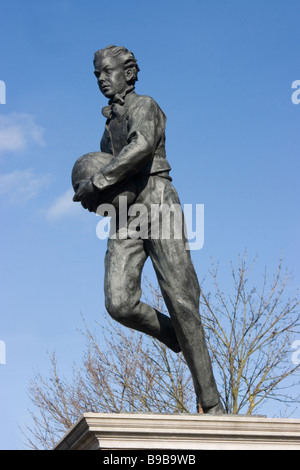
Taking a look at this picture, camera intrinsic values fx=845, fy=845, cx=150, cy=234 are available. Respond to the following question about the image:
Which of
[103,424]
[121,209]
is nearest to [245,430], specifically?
[103,424]

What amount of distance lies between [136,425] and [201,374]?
1.05 m

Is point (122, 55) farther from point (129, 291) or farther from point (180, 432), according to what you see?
point (180, 432)

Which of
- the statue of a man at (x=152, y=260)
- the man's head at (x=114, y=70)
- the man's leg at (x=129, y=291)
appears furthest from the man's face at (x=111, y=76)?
the man's leg at (x=129, y=291)

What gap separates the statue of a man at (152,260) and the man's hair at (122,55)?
0.36 metres

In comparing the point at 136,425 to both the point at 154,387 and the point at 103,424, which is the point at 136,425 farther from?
the point at 154,387

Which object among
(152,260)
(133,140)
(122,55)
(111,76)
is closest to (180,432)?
(152,260)

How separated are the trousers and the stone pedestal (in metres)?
0.65

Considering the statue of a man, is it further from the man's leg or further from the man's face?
the man's face

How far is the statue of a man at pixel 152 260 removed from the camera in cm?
646

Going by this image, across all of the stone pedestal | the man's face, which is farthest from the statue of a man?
the stone pedestal

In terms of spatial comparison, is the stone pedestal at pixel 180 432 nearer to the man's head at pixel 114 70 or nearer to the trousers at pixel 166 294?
the trousers at pixel 166 294

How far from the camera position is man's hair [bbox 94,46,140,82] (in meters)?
7.10

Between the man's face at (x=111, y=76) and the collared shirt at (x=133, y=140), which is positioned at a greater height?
the man's face at (x=111, y=76)

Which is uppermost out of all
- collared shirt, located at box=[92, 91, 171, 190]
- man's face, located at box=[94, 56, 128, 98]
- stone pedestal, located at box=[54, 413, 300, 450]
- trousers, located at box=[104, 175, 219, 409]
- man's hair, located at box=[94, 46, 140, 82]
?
man's hair, located at box=[94, 46, 140, 82]
